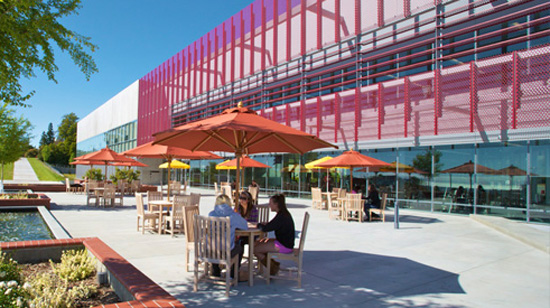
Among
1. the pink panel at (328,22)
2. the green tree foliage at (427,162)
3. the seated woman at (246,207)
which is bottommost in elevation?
the seated woman at (246,207)

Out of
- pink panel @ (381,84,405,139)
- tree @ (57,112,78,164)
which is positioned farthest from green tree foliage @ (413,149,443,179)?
tree @ (57,112,78,164)

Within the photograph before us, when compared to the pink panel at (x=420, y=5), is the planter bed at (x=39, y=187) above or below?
below

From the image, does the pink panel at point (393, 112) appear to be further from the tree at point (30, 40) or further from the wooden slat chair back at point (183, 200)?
the tree at point (30, 40)

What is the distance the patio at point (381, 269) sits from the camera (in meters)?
4.78

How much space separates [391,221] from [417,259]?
6.18m

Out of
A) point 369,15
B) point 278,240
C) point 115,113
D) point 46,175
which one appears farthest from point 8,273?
point 46,175

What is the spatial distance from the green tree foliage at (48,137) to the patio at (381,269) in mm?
166165

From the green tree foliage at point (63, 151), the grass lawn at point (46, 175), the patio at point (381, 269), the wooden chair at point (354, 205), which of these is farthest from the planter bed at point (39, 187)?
the green tree foliage at point (63, 151)

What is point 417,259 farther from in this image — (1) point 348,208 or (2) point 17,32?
(2) point 17,32

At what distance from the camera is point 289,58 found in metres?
23.6

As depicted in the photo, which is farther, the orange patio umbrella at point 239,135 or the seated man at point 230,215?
the orange patio umbrella at point 239,135

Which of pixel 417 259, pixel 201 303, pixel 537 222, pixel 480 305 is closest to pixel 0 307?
pixel 201 303

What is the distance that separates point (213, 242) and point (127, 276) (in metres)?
1.21

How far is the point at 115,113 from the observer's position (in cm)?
5341
